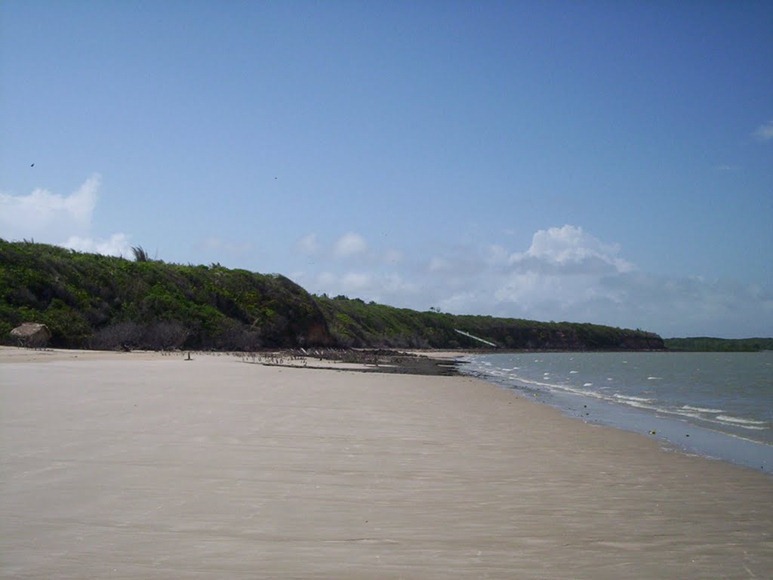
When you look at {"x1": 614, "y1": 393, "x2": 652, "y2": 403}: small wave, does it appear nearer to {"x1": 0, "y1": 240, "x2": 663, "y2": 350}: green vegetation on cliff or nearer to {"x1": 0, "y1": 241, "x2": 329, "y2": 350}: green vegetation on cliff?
{"x1": 0, "y1": 240, "x2": 663, "y2": 350}: green vegetation on cliff

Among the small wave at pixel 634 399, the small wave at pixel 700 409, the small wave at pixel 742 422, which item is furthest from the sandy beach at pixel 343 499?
the small wave at pixel 634 399

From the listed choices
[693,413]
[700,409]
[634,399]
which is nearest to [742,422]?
[693,413]

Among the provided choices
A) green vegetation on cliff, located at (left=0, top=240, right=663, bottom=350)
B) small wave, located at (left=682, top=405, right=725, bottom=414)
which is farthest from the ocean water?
green vegetation on cliff, located at (left=0, top=240, right=663, bottom=350)

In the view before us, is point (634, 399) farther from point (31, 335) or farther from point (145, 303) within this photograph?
point (145, 303)

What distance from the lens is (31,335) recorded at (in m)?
26.8

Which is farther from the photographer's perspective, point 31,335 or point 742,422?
point 31,335

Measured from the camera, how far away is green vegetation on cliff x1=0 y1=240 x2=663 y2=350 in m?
31.8

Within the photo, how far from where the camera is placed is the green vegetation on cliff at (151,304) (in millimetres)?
31781

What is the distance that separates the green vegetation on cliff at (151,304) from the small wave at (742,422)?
24788 mm

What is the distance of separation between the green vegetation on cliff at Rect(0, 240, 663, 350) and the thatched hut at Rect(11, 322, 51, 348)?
1.42 ft

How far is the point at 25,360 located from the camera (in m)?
19.2

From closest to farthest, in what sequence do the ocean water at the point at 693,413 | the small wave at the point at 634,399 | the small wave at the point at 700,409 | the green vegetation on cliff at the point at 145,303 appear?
1. the ocean water at the point at 693,413
2. the small wave at the point at 700,409
3. the small wave at the point at 634,399
4. the green vegetation on cliff at the point at 145,303

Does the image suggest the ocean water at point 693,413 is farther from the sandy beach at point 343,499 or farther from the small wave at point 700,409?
the sandy beach at point 343,499

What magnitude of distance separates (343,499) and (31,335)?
24780mm
